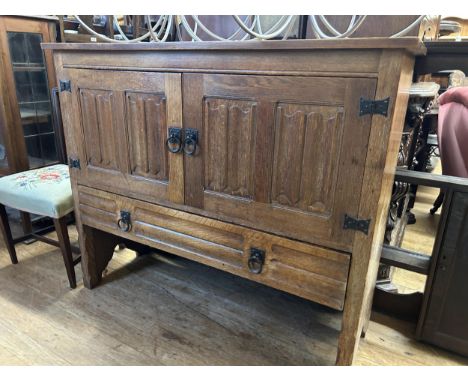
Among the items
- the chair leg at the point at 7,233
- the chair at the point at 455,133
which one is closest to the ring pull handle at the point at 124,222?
the chair leg at the point at 7,233

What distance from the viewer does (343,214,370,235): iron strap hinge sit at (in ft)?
2.94

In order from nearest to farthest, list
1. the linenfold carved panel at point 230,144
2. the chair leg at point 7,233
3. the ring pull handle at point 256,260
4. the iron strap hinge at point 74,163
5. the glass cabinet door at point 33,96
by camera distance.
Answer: the linenfold carved panel at point 230,144
the ring pull handle at point 256,260
the iron strap hinge at point 74,163
the chair leg at point 7,233
the glass cabinet door at point 33,96

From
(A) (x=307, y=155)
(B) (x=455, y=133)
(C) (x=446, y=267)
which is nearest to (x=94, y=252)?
(A) (x=307, y=155)

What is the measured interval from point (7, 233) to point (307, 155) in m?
1.52

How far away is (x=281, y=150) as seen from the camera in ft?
3.10

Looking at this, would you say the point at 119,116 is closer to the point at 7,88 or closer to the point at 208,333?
the point at 208,333

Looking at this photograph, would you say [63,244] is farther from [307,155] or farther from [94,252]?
[307,155]

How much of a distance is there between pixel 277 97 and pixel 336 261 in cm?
46

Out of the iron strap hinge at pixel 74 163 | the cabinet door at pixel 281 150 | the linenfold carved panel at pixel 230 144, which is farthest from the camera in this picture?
the iron strap hinge at pixel 74 163

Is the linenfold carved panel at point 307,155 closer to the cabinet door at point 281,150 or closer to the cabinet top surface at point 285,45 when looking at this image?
the cabinet door at point 281,150

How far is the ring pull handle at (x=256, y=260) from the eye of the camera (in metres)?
1.07

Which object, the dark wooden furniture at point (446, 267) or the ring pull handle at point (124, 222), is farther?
the ring pull handle at point (124, 222)

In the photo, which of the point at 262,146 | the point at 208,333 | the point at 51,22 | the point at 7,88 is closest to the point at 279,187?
the point at 262,146

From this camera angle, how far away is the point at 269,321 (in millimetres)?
1430
